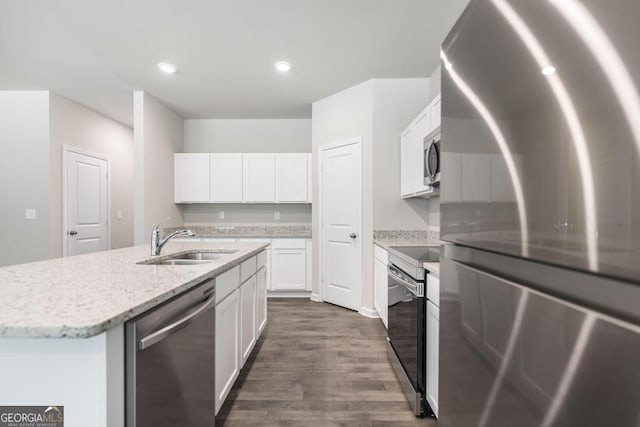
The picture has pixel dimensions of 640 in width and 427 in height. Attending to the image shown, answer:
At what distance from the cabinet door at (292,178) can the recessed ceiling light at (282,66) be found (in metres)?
1.45

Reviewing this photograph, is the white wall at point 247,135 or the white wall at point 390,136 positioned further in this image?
the white wall at point 247,135

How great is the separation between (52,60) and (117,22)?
1.34 m

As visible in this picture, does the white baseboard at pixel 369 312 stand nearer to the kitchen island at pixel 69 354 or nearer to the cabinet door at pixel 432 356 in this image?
the cabinet door at pixel 432 356

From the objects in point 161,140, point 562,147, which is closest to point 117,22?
point 161,140

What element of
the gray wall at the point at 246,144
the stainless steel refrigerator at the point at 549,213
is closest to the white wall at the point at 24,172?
the gray wall at the point at 246,144

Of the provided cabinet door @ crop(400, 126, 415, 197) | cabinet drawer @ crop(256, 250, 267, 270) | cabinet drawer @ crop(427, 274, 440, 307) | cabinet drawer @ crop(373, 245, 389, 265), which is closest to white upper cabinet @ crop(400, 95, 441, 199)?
cabinet door @ crop(400, 126, 415, 197)

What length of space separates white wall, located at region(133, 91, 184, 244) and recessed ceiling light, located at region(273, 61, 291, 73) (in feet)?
6.58

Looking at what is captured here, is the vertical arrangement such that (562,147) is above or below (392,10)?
below

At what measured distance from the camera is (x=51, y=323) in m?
0.71

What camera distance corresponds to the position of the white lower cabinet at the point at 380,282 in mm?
2914

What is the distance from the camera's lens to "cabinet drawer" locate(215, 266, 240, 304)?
159 cm

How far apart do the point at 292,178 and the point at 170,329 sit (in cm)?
371

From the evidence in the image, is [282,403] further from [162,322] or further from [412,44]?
[412,44]

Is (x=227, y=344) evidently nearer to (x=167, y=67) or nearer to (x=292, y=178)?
(x=167, y=67)
